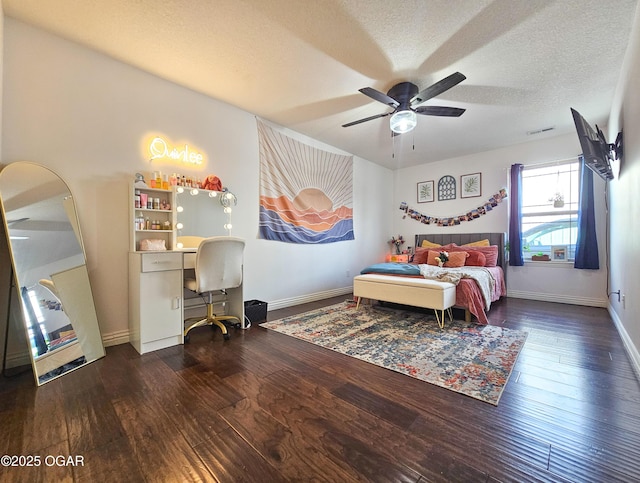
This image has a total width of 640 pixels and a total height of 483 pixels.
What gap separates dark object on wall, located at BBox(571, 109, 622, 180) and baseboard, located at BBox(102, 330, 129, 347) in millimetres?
4477

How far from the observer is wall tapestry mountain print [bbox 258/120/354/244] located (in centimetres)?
387

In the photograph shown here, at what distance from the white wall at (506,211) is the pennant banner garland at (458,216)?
0.22 feet

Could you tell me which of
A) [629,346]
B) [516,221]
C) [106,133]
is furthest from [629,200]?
[106,133]

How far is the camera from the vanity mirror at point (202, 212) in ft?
9.91

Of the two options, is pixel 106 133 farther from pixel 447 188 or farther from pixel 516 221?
pixel 516 221

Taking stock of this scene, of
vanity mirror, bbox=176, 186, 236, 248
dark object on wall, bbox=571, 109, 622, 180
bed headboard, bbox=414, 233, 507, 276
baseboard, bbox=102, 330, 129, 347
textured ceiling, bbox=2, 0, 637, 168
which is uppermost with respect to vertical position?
textured ceiling, bbox=2, 0, 637, 168

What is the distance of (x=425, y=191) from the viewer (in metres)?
5.84

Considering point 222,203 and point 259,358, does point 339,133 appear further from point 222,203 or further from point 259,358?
point 259,358

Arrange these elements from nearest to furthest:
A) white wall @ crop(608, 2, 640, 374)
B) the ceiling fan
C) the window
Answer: white wall @ crop(608, 2, 640, 374) → the ceiling fan → the window

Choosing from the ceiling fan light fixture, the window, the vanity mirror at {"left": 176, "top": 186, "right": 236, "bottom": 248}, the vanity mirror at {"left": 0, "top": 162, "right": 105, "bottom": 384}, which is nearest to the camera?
the vanity mirror at {"left": 0, "top": 162, "right": 105, "bottom": 384}

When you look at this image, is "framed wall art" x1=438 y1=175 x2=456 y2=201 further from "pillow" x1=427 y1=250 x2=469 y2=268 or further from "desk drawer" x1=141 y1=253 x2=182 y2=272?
"desk drawer" x1=141 y1=253 x2=182 y2=272

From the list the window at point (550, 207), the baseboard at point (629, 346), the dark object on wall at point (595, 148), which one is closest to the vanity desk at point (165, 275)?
the baseboard at point (629, 346)

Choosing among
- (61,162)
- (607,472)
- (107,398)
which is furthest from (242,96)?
(607,472)

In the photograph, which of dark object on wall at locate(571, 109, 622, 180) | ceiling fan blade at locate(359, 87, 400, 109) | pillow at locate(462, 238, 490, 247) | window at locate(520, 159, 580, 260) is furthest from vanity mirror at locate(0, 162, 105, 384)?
window at locate(520, 159, 580, 260)
